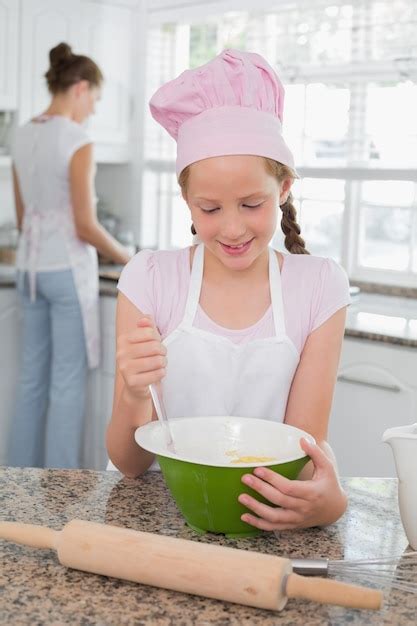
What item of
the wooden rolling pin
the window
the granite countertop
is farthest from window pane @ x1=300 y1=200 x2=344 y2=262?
the wooden rolling pin

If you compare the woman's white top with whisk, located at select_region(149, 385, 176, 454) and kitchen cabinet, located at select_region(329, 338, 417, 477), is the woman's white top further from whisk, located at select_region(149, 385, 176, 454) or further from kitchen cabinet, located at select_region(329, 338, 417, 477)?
whisk, located at select_region(149, 385, 176, 454)

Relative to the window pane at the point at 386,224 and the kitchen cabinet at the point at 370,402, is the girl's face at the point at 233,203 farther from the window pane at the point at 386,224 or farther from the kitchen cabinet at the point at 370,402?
the window pane at the point at 386,224

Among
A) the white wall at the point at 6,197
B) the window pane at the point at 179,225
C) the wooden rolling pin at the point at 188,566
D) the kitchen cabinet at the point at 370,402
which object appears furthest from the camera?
the window pane at the point at 179,225

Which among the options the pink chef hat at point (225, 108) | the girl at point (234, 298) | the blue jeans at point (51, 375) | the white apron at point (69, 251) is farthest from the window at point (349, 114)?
the pink chef hat at point (225, 108)

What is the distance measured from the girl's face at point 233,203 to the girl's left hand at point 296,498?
0.36 metres

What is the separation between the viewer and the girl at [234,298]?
123cm

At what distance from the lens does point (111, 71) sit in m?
3.81

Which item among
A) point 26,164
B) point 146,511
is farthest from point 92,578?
point 26,164

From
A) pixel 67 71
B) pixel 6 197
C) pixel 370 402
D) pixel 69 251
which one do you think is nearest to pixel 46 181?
pixel 69 251

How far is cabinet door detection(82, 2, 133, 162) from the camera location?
12.1 ft

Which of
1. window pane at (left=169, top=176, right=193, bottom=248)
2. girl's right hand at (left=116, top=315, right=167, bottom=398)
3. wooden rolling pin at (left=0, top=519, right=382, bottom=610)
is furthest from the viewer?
window pane at (left=169, top=176, right=193, bottom=248)

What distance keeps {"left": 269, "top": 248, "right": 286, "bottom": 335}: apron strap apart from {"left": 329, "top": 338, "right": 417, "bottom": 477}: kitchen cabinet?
105 cm

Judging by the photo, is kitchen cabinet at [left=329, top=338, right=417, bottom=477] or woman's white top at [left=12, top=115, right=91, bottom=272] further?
woman's white top at [left=12, top=115, right=91, bottom=272]

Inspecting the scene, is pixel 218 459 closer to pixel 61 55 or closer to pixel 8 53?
pixel 61 55
